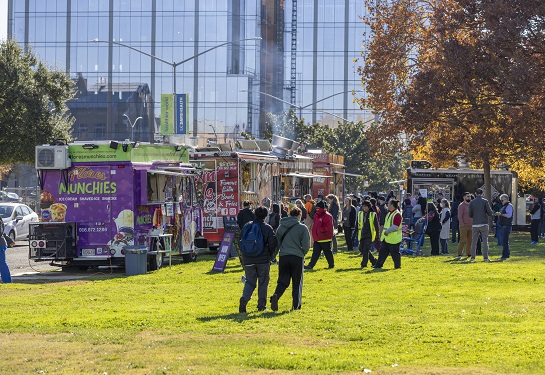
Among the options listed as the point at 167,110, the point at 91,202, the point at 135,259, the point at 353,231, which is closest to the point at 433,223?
the point at 353,231

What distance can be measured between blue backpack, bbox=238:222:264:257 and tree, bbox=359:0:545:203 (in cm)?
2279

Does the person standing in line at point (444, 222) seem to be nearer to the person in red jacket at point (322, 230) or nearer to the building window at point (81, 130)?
the person in red jacket at point (322, 230)

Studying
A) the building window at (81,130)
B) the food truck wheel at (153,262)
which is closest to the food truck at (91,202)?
the food truck wheel at (153,262)

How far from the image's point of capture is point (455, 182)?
49.2 metres

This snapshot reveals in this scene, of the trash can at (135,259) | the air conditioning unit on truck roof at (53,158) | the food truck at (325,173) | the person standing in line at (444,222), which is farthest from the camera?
the food truck at (325,173)

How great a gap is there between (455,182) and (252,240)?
34807mm

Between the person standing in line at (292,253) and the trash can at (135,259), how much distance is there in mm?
7865

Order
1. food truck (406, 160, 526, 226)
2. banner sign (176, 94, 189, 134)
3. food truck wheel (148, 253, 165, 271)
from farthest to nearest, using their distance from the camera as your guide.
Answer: food truck (406, 160, 526, 226), banner sign (176, 94, 189, 134), food truck wheel (148, 253, 165, 271)

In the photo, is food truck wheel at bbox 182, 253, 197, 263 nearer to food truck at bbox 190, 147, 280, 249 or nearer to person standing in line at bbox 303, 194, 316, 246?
food truck at bbox 190, 147, 280, 249

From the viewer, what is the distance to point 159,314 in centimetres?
1566

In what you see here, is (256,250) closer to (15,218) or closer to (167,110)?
(15,218)

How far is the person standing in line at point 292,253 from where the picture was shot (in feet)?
52.3

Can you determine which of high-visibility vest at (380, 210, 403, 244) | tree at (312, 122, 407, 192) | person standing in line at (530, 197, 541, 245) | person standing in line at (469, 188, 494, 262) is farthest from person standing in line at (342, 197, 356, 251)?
tree at (312, 122, 407, 192)

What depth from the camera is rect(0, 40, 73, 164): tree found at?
163ft
